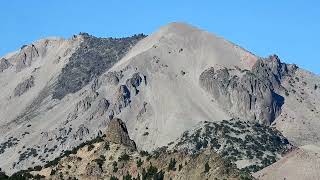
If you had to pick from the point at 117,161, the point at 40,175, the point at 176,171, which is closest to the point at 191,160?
the point at 176,171

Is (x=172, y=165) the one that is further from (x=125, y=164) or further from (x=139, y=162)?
(x=125, y=164)

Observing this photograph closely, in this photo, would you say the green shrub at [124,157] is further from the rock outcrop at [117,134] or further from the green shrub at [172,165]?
the rock outcrop at [117,134]

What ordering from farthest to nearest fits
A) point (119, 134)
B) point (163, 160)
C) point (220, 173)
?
point (119, 134) < point (163, 160) < point (220, 173)

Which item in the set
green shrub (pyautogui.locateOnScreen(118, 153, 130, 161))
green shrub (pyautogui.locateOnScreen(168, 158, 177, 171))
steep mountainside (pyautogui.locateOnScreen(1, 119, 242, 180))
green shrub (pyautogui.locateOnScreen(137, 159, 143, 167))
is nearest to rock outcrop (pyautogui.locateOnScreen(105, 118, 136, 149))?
steep mountainside (pyautogui.locateOnScreen(1, 119, 242, 180))

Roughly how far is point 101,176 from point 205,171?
1851 centimetres

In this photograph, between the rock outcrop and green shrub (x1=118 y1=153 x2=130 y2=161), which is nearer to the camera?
green shrub (x1=118 y1=153 x2=130 y2=161)

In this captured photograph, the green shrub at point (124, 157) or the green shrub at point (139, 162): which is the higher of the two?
the green shrub at point (124, 157)

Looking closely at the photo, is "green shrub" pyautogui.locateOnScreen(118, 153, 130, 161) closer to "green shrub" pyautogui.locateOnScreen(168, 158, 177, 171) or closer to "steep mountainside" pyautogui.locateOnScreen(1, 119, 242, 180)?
"steep mountainside" pyautogui.locateOnScreen(1, 119, 242, 180)

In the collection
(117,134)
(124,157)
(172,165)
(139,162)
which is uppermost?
(117,134)

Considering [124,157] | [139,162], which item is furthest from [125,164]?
[139,162]

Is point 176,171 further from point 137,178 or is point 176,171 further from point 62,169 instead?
point 62,169

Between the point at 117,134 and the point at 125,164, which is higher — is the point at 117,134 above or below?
above

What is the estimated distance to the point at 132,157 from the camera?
157500 mm

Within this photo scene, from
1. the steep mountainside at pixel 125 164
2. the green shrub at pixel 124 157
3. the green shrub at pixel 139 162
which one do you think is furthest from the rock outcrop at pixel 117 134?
the green shrub at pixel 139 162
